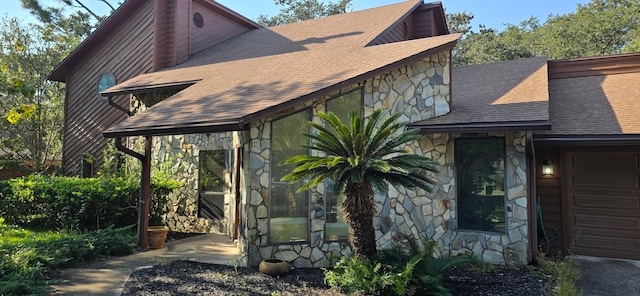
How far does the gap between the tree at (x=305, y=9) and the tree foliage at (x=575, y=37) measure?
7.58 meters

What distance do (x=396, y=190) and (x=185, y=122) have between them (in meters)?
3.59

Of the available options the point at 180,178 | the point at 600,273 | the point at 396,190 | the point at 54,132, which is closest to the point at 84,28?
the point at 54,132

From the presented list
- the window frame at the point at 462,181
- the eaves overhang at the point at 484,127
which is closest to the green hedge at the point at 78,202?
the eaves overhang at the point at 484,127

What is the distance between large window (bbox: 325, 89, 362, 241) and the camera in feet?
22.0

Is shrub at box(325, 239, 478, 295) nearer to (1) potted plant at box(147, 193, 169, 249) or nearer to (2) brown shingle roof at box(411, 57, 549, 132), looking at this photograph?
(2) brown shingle roof at box(411, 57, 549, 132)

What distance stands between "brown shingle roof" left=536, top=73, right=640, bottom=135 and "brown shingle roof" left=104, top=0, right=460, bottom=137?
98.9 inches

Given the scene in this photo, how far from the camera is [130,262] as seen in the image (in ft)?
21.7

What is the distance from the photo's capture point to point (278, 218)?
653cm

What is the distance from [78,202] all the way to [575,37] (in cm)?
2485

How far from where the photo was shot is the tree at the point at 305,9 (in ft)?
88.2

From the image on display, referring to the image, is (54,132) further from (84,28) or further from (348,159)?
(348,159)

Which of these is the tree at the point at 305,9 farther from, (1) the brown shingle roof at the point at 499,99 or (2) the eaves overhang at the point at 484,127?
(2) the eaves overhang at the point at 484,127

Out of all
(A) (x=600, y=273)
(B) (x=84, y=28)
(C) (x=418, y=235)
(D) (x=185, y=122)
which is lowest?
(A) (x=600, y=273)

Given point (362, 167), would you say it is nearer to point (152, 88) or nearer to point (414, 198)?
point (414, 198)
